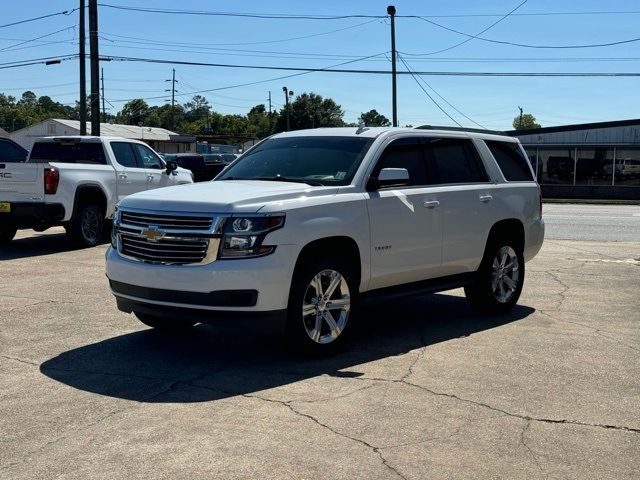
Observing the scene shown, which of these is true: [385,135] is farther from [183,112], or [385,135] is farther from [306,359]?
[183,112]

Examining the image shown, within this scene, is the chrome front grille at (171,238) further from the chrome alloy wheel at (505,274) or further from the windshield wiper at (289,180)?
the chrome alloy wheel at (505,274)

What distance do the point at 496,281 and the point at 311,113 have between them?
98.0 meters

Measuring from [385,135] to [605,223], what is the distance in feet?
53.7

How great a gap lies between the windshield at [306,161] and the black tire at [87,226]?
6624 millimetres

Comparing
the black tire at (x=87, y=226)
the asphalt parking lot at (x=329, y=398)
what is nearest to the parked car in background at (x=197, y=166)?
the black tire at (x=87, y=226)

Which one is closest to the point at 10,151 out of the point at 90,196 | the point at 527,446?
the point at 90,196

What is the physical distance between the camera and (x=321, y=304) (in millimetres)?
6492

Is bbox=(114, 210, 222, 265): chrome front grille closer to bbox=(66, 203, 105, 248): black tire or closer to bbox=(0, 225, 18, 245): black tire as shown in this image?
bbox=(66, 203, 105, 248): black tire

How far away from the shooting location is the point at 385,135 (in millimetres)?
7406

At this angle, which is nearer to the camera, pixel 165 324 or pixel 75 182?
pixel 165 324

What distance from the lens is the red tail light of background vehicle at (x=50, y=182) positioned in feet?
43.0

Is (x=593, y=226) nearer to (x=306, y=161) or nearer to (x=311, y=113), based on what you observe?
(x=306, y=161)

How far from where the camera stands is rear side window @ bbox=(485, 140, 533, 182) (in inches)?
347

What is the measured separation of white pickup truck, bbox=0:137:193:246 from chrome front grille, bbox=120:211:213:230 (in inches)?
283
